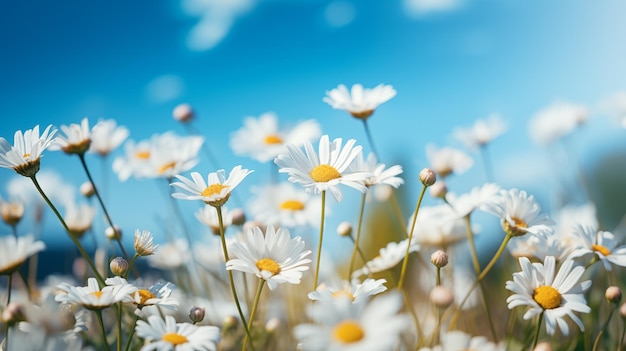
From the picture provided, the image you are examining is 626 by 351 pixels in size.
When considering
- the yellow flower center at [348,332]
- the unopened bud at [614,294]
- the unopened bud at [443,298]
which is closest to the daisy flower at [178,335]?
the yellow flower center at [348,332]

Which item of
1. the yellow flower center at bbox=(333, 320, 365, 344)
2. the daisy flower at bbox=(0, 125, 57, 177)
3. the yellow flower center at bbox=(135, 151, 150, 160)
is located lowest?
the yellow flower center at bbox=(333, 320, 365, 344)

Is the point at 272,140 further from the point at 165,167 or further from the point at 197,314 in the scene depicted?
the point at 197,314

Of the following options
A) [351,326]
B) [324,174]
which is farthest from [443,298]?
[324,174]

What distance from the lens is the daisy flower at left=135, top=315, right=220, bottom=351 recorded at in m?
0.90

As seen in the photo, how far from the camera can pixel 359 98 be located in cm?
160

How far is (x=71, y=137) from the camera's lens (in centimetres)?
148

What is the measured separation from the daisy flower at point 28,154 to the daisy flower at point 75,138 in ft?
0.83

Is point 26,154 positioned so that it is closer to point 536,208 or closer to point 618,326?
point 536,208

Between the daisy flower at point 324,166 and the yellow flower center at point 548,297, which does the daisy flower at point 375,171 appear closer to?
the daisy flower at point 324,166

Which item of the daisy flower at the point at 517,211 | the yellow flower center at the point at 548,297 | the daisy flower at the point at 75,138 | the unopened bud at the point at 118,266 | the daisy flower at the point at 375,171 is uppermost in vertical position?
the daisy flower at the point at 75,138

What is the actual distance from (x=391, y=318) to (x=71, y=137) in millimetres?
1066

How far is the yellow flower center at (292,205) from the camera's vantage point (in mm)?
1854

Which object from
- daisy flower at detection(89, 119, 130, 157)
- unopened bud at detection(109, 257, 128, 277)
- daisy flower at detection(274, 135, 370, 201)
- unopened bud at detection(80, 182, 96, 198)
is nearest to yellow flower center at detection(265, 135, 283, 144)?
daisy flower at detection(89, 119, 130, 157)

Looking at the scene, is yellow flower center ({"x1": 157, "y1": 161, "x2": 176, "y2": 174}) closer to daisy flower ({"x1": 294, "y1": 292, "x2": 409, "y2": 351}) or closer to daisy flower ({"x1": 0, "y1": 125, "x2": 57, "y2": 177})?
daisy flower ({"x1": 0, "y1": 125, "x2": 57, "y2": 177})
